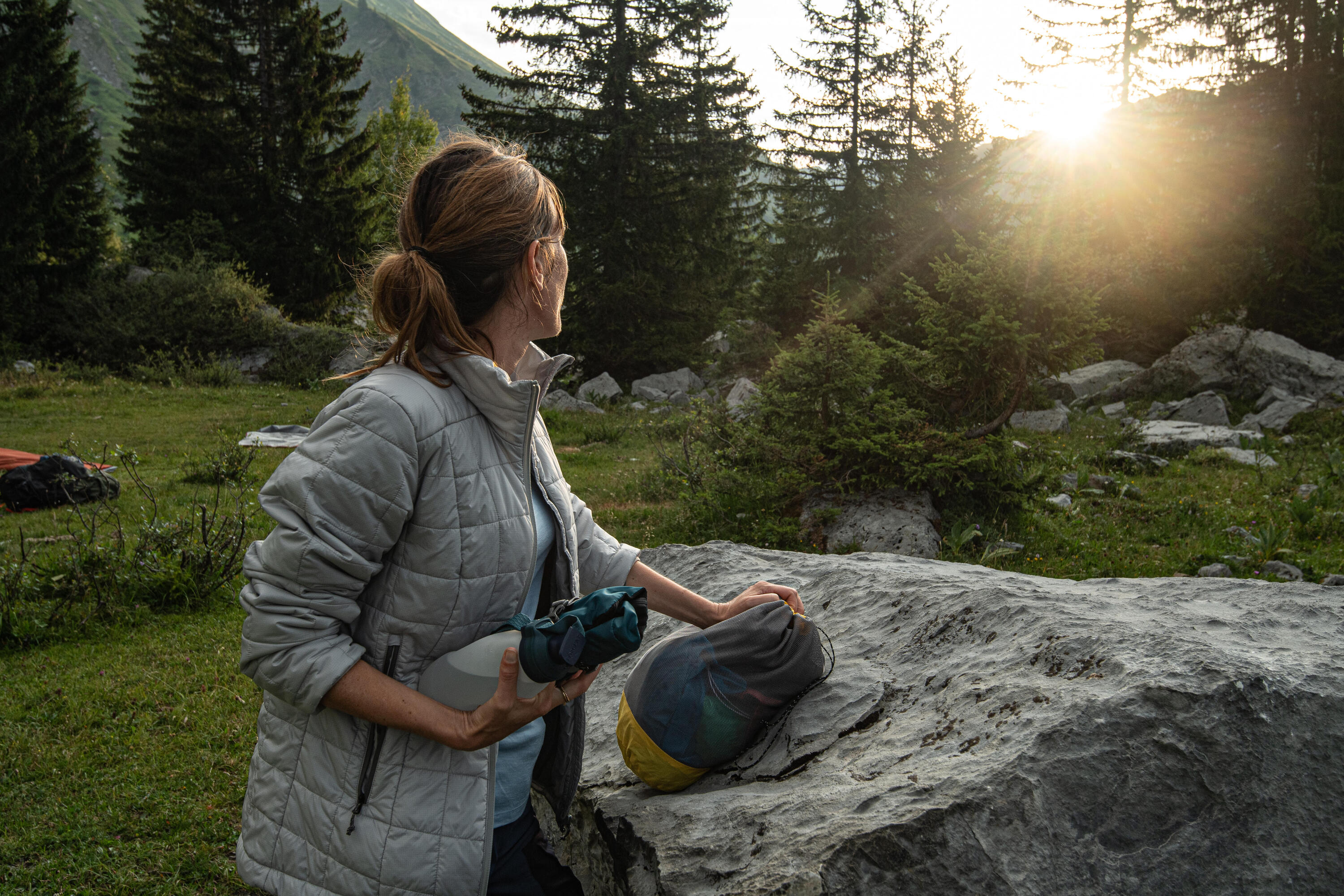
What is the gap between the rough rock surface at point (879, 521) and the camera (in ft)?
22.0

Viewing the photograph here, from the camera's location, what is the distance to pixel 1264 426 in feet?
37.4

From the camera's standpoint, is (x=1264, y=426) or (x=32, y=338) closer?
(x=1264, y=426)

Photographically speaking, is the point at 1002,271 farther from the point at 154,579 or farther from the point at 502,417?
the point at 154,579

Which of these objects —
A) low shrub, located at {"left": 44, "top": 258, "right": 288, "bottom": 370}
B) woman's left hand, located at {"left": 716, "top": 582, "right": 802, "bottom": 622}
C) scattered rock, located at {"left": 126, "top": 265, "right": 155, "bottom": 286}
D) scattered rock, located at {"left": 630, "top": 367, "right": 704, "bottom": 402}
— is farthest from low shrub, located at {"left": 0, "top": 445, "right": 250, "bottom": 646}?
scattered rock, located at {"left": 126, "top": 265, "right": 155, "bottom": 286}

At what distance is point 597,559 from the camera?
2.42m

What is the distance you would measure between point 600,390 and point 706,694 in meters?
17.2

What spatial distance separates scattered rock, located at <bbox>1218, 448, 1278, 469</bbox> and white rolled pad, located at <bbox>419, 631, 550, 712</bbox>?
10232 mm

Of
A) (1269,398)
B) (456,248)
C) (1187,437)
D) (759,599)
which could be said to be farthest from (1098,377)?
(456,248)

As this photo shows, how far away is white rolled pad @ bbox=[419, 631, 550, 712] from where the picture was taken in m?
1.61

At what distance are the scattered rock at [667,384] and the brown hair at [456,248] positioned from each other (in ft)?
57.8

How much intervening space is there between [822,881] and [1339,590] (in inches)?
98.2

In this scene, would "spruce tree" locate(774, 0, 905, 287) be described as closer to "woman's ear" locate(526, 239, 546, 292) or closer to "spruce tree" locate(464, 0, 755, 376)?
"spruce tree" locate(464, 0, 755, 376)

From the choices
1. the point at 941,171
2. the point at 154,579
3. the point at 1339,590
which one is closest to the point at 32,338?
the point at 154,579

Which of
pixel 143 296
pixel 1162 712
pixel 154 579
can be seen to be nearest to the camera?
pixel 1162 712
